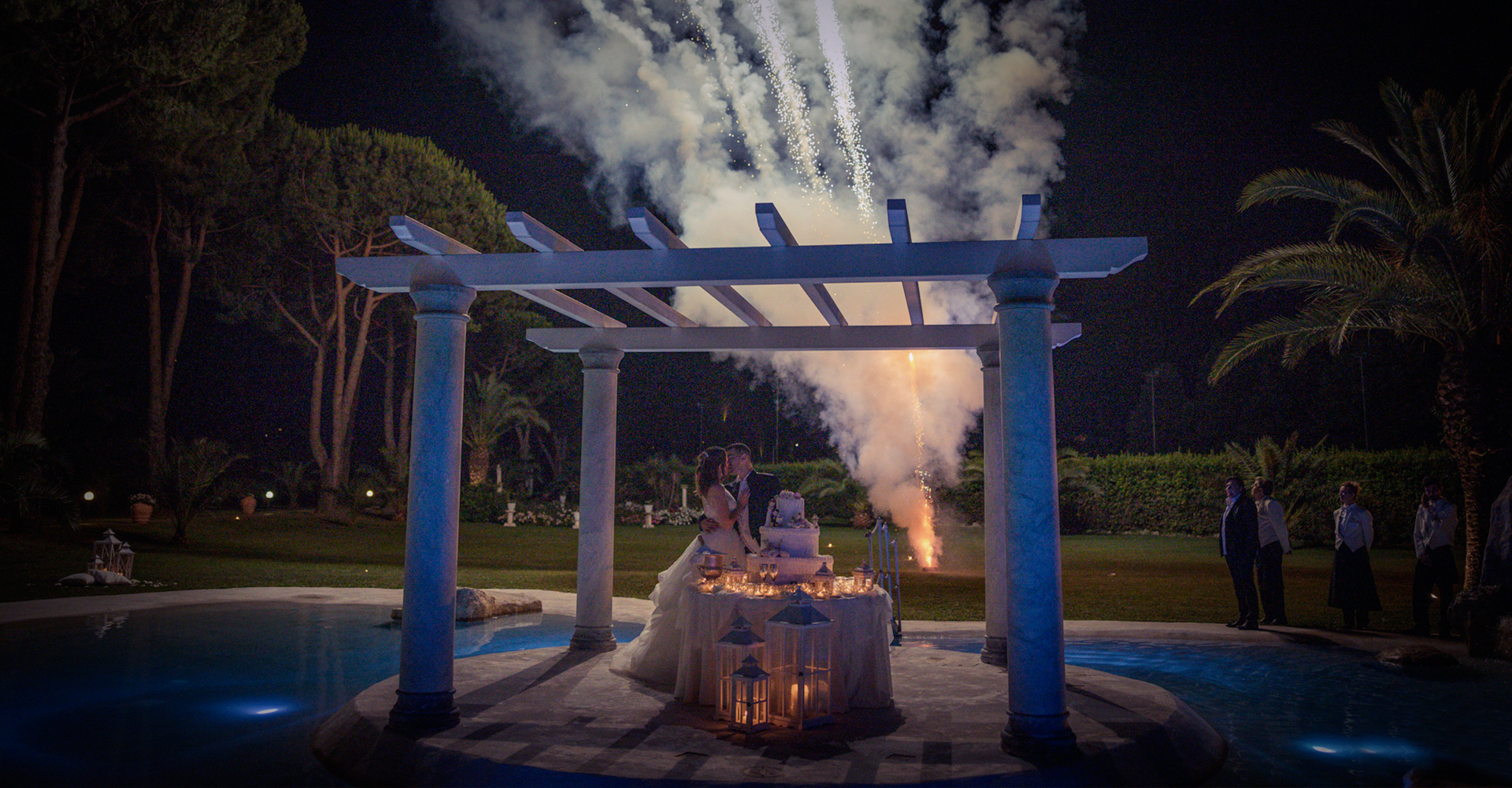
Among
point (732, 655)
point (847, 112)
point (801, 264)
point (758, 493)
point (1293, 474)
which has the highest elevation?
point (847, 112)

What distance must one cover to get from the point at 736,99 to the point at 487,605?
17675 mm

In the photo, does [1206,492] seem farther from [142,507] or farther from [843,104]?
[142,507]

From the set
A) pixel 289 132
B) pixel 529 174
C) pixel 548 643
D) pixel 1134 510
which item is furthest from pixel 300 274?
pixel 1134 510

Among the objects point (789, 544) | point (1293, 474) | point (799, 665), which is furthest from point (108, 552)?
point (1293, 474)

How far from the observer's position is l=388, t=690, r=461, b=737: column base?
18.8 feet

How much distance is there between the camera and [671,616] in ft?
25.3

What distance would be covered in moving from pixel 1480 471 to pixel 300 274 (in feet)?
117

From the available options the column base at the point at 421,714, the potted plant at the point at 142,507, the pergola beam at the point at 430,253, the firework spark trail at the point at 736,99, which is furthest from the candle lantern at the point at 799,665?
the potted plant at the point at 142,507

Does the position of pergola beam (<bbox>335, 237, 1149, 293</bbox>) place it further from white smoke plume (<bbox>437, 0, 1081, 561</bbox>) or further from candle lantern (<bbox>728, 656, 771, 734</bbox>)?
white smoke plume (<bbox>437, 0, 1081, 561</bbox>)

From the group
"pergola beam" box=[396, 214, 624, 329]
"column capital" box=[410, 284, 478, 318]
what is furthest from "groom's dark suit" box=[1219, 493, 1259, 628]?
"column capital" box=[410, 284, 478, 318]

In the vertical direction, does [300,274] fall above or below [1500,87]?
above

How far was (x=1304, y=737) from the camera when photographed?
650cm

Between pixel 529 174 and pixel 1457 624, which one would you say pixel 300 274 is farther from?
pixel 1457 624

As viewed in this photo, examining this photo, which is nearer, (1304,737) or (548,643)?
(1304,737)
